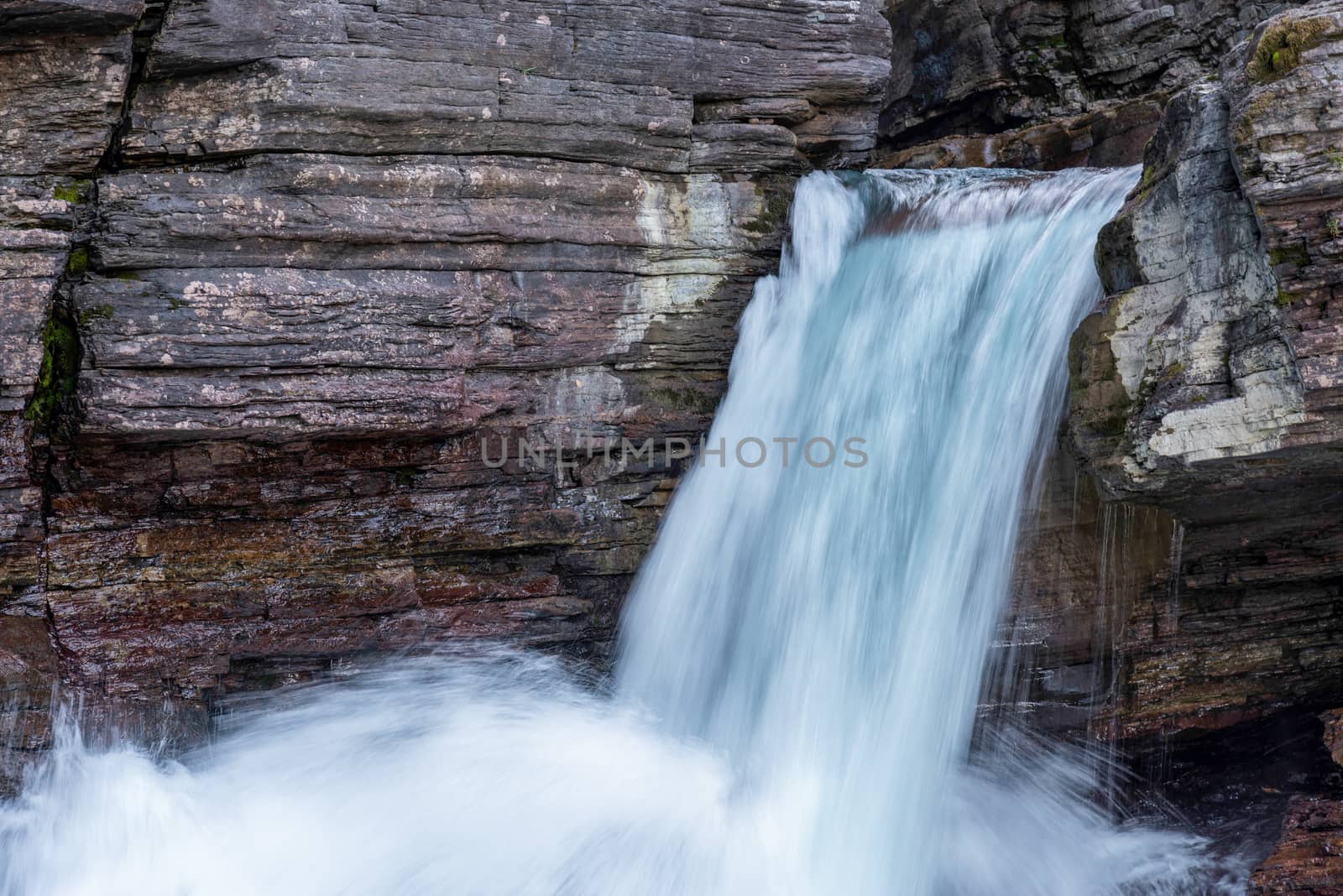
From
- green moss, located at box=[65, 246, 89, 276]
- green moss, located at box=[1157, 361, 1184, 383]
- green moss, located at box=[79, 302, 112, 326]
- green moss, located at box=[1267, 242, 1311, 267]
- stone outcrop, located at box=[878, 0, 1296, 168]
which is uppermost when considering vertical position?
stone outcrop, located at box=[878, 0, 1296, 168]

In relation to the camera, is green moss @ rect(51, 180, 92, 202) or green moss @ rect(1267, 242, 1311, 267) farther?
green moss @ rect(51, 180, 92, 202)

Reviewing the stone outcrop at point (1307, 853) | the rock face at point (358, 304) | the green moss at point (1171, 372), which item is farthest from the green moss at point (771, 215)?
the stone outcrop at point (1307, 853)

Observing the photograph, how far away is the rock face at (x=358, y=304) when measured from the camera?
5.95 meters

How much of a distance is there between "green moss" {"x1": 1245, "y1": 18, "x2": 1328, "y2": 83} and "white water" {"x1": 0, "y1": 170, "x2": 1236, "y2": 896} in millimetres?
1515

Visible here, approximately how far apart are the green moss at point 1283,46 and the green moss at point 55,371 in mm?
6498

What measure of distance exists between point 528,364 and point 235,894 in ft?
11.7

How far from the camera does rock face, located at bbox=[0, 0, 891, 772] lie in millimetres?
5945

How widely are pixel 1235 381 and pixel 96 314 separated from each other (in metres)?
6.17

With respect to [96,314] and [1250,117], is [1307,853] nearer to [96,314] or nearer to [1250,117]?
[1250,117]

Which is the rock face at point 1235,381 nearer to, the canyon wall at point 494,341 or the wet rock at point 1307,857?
the canyon wall at point 494,341

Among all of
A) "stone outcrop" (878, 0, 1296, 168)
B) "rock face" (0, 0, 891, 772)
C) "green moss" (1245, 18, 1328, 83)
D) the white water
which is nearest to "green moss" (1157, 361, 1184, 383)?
the white water

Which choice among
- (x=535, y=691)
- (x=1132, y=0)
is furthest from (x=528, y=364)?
(x=1132, y=0)

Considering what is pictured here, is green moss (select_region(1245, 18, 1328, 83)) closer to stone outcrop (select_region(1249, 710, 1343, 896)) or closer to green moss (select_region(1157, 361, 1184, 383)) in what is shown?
green moss (select_region(1157, 361, 1184, 383))

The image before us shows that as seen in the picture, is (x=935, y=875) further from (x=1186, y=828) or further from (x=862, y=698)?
(x=1186, y=828)
